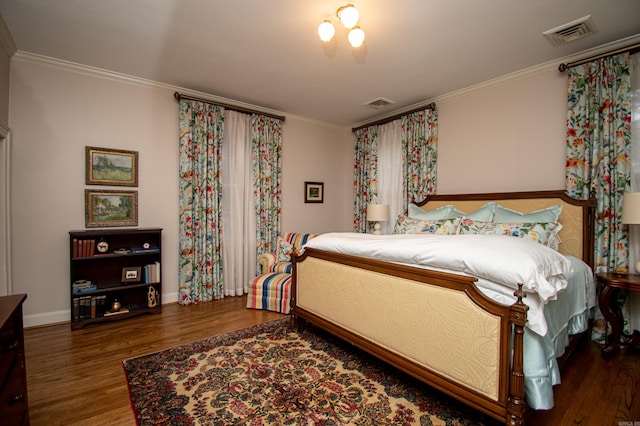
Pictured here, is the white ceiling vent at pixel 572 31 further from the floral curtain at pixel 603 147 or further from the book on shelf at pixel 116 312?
the book on shelf at pixel 116 312

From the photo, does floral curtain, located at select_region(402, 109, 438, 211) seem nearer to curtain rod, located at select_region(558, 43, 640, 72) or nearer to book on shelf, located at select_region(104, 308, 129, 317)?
curtain rod, located at select_region(558, 43, 640, 72)

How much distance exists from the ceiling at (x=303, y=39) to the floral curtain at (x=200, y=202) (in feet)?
1.39

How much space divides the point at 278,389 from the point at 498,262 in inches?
62.3

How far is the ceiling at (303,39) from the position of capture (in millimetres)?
2238

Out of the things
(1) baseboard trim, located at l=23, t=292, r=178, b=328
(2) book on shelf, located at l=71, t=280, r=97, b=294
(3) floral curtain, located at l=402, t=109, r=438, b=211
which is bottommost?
(1) baseboard trim, located at l=23, t=292, r=178, b=328

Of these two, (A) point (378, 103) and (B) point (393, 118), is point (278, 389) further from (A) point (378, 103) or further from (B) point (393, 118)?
Answer: (B) point (393, 118)

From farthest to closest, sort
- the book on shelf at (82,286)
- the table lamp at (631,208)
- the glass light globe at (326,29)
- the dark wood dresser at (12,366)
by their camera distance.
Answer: the book on shelf at (82,286) < the table lamp at (631,208) < the glass light globe at (326,29) < the dark wood dresser at (12,366)

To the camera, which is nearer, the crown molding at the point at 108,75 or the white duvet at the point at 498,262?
the white duvet at the point at 498,262

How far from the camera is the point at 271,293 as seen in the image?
3.53 metres

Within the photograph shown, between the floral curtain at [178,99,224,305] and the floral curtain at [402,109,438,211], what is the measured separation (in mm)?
2637

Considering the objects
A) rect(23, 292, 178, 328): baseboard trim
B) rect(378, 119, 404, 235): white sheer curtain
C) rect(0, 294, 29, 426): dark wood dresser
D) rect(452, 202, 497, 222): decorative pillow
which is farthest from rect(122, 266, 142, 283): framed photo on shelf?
rect(452, 202, 497, 222): decorative pillow

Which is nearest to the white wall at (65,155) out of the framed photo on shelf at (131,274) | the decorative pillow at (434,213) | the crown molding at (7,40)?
the crown molding at (7,40)

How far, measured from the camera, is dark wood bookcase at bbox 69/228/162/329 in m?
3.09

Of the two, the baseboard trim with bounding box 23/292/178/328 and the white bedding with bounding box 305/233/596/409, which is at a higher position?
the white bedding with bounding box 305/233/596/409
